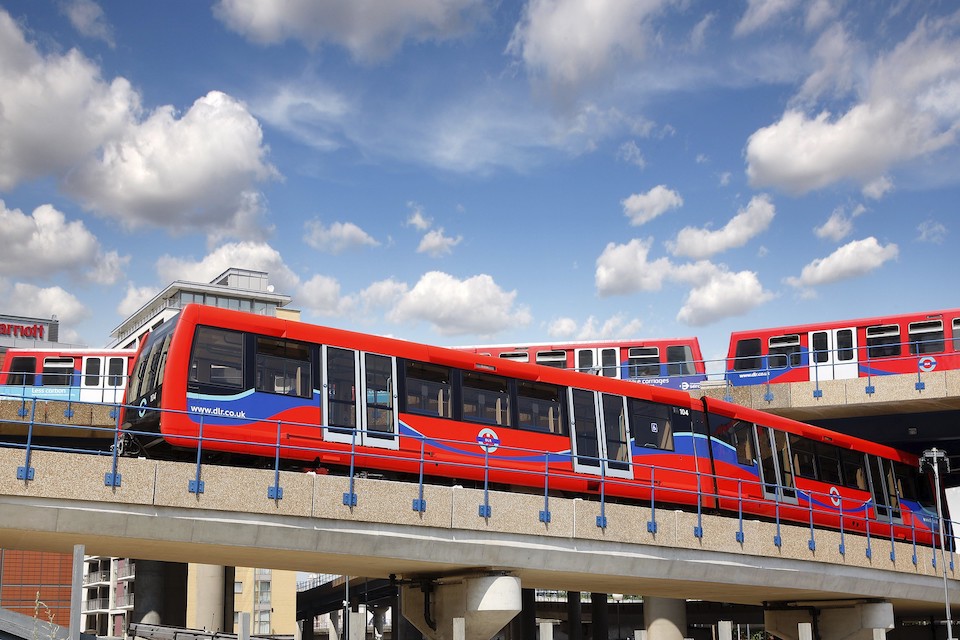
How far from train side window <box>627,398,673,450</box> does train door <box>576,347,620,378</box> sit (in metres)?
12.7

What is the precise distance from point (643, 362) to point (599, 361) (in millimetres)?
1576

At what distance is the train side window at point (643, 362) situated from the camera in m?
35.3

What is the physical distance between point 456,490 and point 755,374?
18411mm

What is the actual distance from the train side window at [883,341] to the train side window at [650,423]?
37.8ft

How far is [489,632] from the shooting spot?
59.0 ft

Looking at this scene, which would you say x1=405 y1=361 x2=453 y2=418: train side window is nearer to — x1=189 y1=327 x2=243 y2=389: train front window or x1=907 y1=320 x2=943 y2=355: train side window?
x1=189 y1=327 x2=243 y2=389: train front window

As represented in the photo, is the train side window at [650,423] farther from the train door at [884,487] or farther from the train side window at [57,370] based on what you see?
the train side window at [57,370]

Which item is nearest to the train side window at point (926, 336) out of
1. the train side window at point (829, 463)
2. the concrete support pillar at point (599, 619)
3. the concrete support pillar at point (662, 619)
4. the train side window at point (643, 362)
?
the train side window at point (829, 463)

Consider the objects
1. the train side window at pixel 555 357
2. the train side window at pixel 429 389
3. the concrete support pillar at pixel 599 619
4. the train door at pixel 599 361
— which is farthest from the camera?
the concrete support pillar at pixel 599 619

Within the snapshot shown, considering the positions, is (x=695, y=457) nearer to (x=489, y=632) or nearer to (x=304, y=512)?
(x=489, y=632)

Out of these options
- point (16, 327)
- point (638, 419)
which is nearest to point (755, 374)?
point (638, 419)

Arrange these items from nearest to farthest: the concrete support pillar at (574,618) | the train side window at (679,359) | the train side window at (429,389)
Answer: the train side window at (429,389) → the train side window at (679,359) → the concrete support pillar at (574,618)

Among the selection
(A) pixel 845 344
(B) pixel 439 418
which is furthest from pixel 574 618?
(B) pixel 439 418

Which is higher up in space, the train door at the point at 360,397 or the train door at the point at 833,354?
the train door at the point at 833,354
